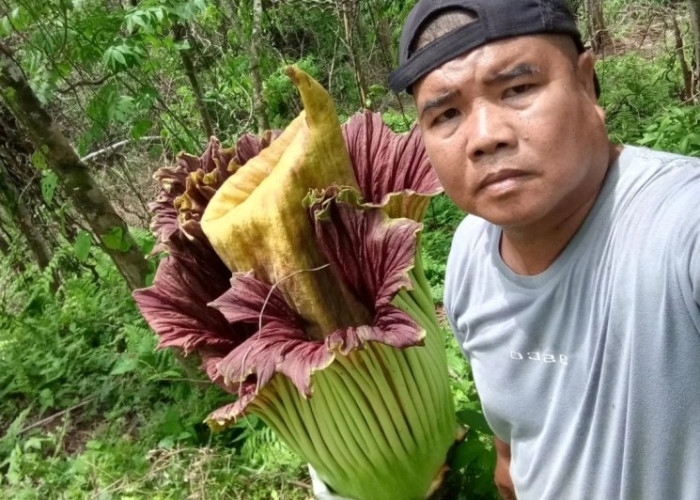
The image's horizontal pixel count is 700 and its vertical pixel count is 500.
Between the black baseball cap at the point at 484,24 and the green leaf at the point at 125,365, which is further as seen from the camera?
the green leaf at the point at 125,365

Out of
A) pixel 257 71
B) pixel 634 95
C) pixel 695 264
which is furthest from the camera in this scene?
pixel 634 95

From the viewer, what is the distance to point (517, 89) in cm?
95

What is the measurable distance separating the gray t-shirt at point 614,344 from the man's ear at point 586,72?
0.11m

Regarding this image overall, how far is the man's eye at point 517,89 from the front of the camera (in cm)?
94

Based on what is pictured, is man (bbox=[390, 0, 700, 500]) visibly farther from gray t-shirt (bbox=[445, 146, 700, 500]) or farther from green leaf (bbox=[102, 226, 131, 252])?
green leaf (bbox=[102, 226, 131, 252])

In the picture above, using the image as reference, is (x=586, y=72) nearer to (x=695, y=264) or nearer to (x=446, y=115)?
(x=446, y=115)

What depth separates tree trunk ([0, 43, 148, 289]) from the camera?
269 centimetres

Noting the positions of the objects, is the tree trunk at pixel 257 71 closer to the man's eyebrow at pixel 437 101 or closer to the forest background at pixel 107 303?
the forest background at pixel 107 303

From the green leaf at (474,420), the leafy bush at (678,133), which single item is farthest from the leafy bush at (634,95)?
the green leaf at (474,420)

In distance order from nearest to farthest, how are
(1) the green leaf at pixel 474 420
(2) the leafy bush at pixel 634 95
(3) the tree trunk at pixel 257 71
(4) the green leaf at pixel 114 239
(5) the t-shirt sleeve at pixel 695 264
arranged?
(5) the t-shirt sleeve at pixel 695 264
(1) the green leaf at pixel 474 420
(4) the green leaf at pixel 114 239
(3) the tree trunk at pixel 257 71
(2) the leafy bush at pixel 634 95

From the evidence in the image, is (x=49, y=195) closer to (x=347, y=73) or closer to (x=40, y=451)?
(x=40, y=451)

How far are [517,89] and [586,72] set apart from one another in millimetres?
144

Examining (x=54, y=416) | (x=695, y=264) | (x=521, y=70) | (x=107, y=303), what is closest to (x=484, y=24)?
(x=521, y=70)

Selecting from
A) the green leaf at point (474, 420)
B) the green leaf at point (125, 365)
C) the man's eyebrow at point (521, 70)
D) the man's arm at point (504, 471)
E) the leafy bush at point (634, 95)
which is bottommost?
the leafy bush at point (634, 95)
